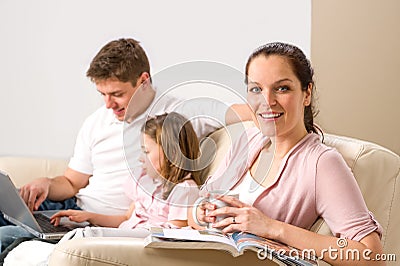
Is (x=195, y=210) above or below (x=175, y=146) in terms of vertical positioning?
below

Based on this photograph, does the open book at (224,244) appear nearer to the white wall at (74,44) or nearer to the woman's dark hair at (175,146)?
the woman's dark hair at (175,146)

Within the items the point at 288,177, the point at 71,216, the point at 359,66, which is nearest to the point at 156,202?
the point at 71,216

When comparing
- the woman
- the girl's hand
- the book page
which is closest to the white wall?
the girl's hand

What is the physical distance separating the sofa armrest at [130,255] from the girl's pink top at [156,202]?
0.34 metres

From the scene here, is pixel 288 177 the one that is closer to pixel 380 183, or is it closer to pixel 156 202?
pixel 380 183

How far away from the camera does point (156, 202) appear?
229cm

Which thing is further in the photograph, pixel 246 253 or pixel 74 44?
pixel 74 44

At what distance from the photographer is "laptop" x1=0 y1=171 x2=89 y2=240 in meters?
2.31

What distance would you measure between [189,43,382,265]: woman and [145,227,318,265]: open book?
8 cm

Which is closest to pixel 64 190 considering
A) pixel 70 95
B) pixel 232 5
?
pixel 70 95

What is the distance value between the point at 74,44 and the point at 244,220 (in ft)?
6.64

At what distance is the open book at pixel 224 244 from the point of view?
1690 millimetres

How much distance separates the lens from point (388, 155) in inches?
80.4

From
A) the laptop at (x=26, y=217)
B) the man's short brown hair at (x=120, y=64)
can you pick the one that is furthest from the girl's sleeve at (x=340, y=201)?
the man's short brown hair at (x=120, y=64)
